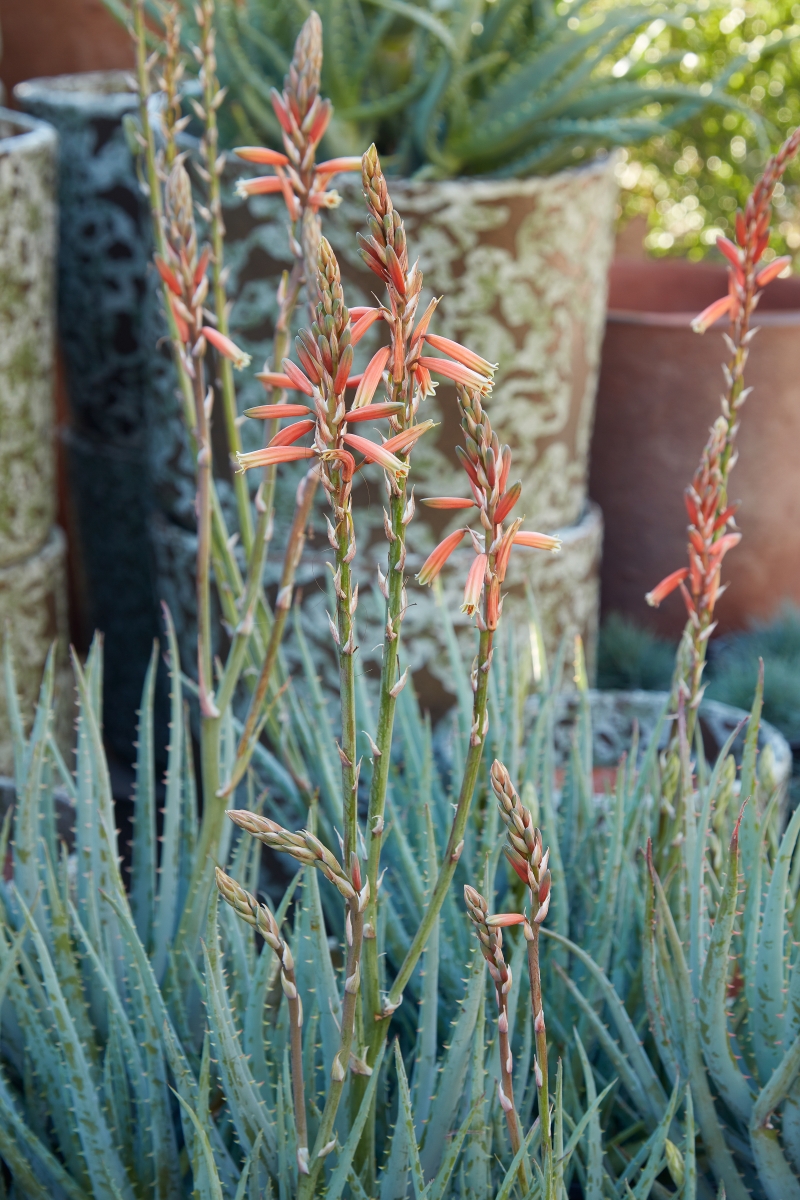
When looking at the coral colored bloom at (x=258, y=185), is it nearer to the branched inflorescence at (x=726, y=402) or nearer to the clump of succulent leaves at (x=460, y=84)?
the branched inflorescence at (x=726, y=402)

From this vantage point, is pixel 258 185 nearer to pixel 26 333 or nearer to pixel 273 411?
pixel 273 411

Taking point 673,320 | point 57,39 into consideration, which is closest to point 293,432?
point 673,320

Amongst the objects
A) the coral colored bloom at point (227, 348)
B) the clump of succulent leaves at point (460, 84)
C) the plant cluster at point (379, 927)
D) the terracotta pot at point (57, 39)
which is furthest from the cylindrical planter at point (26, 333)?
the coral colored bloom at point (227, 348)

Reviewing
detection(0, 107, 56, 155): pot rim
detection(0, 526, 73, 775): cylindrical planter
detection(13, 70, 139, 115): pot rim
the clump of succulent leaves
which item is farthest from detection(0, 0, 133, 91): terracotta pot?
detection(0, 526, 73, 775): cylindrical planter

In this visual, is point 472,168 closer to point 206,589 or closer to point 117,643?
point 206,589

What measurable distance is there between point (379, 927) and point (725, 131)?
163 centimetres

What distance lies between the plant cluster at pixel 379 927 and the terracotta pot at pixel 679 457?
78cm

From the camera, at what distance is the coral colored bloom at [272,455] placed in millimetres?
304

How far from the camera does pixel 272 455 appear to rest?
312 mm

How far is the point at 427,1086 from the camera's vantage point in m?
0.50

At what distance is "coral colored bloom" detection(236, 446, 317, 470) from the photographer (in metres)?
A: 0.30

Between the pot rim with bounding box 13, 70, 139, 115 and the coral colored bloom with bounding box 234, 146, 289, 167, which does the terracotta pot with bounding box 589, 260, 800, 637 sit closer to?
the pot rim with bounding box 13, 70, 139, 115

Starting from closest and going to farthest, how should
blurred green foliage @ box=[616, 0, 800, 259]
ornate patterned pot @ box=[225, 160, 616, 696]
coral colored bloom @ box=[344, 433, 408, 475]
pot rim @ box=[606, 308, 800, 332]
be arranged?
1. coral colored bloom @ box=[344, 433, 408, 475]
2. ornate patterned pot @ box=[225, 160, 616, 696]
3. pot rim @ box=[606, 308, 800, 332]
4. blurred green foliage @ box=[616, 0, 800, 259]

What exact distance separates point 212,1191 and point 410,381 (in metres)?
0.30
